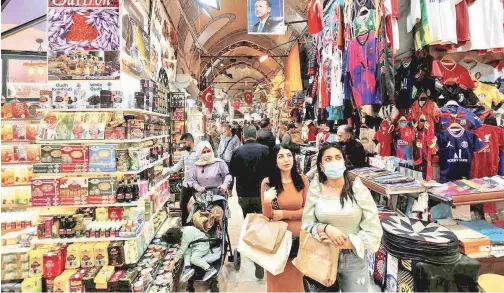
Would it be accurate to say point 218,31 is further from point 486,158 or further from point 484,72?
point 486,158

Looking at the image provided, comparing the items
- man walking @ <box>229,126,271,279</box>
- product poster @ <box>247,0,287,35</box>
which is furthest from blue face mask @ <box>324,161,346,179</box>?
product poster @ <box>247,0,287,35</box>

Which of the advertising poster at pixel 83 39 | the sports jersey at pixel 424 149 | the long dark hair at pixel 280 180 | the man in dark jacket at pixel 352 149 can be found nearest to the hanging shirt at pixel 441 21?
the sports jersey at pixel 424 149

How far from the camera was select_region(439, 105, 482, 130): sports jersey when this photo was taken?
10.9 feet

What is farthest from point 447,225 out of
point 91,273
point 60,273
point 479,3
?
point 60,273

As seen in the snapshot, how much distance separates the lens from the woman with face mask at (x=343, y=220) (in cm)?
217

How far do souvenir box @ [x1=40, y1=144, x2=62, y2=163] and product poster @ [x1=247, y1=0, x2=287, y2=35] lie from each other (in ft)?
13.0

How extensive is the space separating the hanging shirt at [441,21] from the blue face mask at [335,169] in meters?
1.70

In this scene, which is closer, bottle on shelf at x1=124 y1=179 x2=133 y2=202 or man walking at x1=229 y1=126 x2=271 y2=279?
bottle on shelf at x1=124 y1=179 x2=133 y2=202

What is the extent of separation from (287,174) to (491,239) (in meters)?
1.83

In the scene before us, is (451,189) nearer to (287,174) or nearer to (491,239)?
(491,239)

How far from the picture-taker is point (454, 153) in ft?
10.7

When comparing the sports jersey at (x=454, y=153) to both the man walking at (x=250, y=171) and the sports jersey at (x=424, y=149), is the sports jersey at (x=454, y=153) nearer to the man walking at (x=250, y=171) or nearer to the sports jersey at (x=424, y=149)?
the sports jersey at (x=424, y=149)

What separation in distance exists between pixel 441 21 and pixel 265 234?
256 cm

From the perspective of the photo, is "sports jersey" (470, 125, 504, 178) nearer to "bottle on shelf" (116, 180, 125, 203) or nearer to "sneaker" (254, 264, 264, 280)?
"sneaker" (254, 264, 264, 280)
